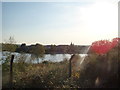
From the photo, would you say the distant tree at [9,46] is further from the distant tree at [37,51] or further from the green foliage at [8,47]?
the distant tree at [37,51]

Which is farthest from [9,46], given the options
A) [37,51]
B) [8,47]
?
[37,51]

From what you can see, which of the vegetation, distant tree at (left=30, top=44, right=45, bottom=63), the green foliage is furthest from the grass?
distant tree at (left=30, top=44, right=45, bottom=63)

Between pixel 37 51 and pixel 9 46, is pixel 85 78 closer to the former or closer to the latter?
pixel 9 46

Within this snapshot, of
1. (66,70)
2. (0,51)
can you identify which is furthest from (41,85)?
(0,51)

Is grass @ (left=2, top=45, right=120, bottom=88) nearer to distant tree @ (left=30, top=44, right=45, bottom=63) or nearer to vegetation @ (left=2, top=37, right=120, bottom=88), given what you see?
vegetation @ (left=2, top=37, right=120, bottom=88)

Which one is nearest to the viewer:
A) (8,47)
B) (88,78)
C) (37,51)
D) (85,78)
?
(88,78)

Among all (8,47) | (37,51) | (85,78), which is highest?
(8,47)

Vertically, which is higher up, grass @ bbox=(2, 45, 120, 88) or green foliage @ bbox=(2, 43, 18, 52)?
green foliage @ bbox=(2, 43, 18, 52)

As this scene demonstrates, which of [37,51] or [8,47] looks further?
[37,51]

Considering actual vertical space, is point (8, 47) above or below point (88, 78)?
above

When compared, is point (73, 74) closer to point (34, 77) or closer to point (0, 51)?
point (34, 77)

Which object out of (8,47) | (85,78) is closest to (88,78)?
(85,78)

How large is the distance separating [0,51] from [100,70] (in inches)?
228

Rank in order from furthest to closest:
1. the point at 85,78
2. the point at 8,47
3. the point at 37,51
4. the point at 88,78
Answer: the point at 37,51, the point at 8,47, the point at 85,78, the point at 88,78
